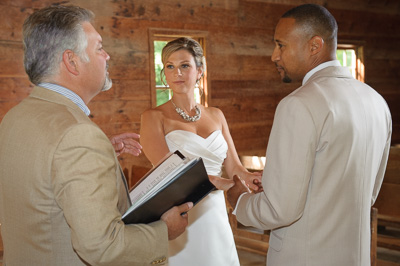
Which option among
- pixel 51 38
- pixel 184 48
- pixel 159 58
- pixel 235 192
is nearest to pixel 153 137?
pixel 184 48

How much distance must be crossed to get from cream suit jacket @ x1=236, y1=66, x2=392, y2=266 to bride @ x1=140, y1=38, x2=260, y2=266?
1.10 meters

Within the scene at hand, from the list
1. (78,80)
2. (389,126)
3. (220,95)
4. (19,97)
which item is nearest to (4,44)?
(19,97)

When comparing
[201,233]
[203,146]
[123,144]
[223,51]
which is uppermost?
[223,51]

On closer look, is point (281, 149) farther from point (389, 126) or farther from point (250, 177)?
point (250, 177)

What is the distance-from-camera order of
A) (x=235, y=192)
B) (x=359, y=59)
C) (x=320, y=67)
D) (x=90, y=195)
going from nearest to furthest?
(x=90, y=195), (x=320, y=67), (x=235, y=192), (x=359, y=59)

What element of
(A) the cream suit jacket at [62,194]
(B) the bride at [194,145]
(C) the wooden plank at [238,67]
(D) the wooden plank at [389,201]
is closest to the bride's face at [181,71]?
(B) the bride at [194,145]

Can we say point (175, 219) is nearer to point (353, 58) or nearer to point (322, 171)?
point (322, 171)

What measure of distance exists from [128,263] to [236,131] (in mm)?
5416

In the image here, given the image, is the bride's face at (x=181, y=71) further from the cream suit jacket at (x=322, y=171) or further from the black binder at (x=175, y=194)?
the black binder at (x=175, y=194)

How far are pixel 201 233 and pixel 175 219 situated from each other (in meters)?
1.57

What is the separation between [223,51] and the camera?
21.7ft

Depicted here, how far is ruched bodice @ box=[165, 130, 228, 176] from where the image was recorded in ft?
10.3

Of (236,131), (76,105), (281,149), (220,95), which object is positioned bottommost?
(236,131)

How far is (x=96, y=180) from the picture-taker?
133cm
